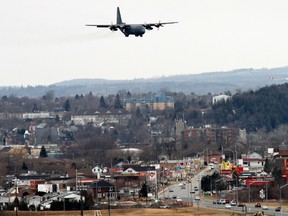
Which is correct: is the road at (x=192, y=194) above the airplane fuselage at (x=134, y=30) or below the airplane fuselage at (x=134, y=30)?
below

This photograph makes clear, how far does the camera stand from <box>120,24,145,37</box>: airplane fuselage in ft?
286

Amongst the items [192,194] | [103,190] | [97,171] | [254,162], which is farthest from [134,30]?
[254,162]

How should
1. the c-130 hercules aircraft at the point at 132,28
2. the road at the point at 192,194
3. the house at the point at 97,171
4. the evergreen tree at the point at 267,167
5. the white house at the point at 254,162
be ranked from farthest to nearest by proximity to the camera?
the white house at the point at 254,162 < the house at the point at 97,171 < the evergreen tree at the point at 267,167 < the road at the point at 192,194 < the c-130 hercules aircraft at the point at 132,28

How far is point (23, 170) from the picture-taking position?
6412 inches

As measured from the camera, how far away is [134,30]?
287ft

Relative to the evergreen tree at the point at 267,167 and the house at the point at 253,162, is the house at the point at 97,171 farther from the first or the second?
the evergreen tree at the point at 267,167

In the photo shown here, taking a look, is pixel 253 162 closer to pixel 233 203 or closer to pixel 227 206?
pixel 233 203

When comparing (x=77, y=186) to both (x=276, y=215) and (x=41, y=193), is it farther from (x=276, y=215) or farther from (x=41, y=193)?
(x=276, y=215)

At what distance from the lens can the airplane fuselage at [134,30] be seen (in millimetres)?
87188

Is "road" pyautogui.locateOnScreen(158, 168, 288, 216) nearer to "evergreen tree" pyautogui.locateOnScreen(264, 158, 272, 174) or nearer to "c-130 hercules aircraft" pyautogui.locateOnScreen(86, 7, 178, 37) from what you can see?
"evergreen tree" pyautogui.locateOnScreen(264, 158, 272, 174)

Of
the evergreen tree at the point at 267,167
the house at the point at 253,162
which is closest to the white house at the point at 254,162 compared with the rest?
the house at the point at 253,162

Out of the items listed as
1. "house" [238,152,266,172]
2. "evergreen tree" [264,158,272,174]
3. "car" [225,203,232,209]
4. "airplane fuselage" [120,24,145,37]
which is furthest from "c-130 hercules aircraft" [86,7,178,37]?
"house" [238,152,266,172]

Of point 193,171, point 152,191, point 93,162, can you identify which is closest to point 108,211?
point 152,191

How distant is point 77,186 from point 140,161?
49029 millimetres
